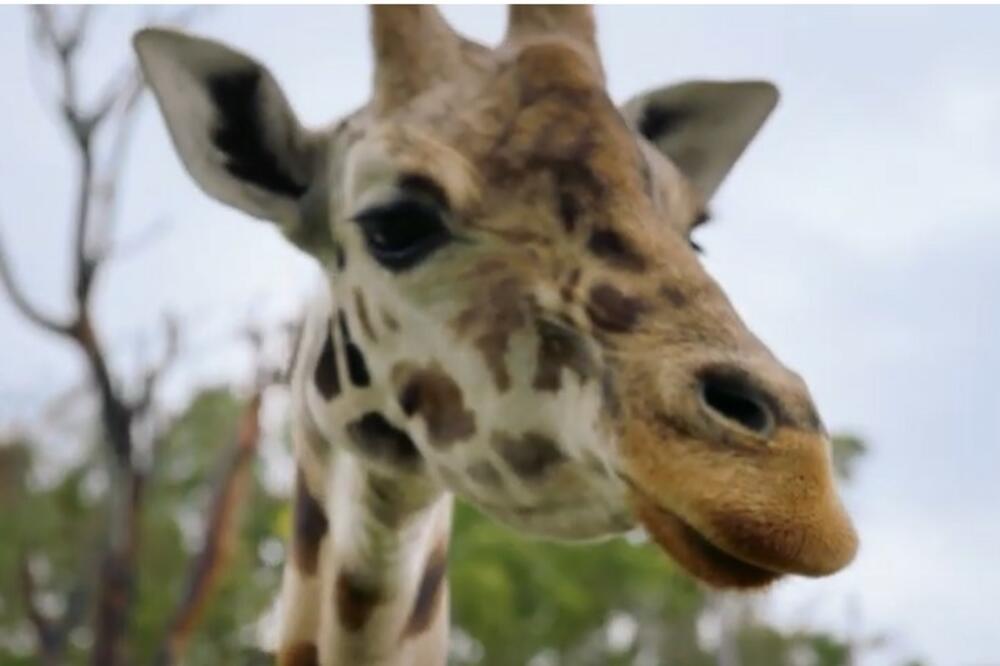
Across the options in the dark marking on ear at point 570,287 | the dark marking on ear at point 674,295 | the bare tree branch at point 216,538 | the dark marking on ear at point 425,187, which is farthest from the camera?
the bare tree branch at point 216,538

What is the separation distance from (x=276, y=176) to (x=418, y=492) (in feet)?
2.05

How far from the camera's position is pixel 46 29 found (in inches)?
404

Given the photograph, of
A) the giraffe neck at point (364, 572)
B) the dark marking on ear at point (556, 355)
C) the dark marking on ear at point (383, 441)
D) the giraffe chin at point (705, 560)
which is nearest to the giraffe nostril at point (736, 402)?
the giraffe chin at point (705, 560)

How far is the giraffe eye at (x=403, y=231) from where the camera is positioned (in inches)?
125

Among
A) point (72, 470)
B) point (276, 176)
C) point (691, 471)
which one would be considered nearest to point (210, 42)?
point (276, 176)

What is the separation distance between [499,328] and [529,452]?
200 mm

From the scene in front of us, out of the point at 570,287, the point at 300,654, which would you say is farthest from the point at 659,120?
the point at 300,654

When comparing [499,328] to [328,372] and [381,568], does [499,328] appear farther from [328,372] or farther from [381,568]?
[381,568]

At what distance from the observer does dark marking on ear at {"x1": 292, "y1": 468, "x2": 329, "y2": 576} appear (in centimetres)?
390

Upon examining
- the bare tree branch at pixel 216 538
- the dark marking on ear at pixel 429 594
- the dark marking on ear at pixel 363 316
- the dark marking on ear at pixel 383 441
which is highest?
the dark marking on ear at pixel 363 316

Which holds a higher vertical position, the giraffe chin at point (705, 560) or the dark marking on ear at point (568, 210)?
the dark marking on ear at point (568, 210)

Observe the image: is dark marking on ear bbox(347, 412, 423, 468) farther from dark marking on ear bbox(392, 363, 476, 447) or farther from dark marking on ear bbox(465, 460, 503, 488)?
dark marking on ear bbox(465, 460, 503, 488)

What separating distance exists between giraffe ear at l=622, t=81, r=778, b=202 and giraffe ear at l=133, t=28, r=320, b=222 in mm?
703

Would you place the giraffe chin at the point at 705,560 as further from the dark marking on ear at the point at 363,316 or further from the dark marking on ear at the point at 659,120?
the dark marking on ear at the point at 659,120
